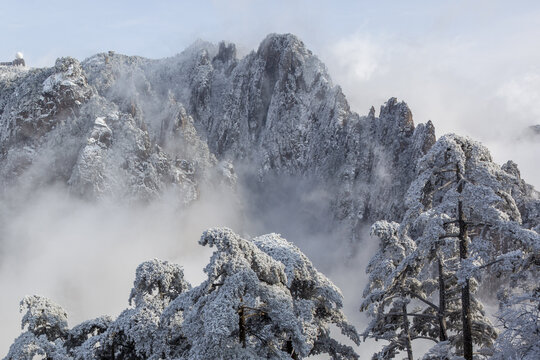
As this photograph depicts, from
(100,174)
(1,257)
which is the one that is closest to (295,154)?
(100,174)

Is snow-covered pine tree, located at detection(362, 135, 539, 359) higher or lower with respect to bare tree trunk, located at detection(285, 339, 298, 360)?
higher

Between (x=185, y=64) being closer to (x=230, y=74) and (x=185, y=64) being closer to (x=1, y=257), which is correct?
(x=230, y=74)

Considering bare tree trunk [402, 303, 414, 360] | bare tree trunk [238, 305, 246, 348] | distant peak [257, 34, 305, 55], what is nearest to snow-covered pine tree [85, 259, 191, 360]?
bare tree trunk [238, 305, 246, 348]

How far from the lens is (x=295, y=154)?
528 feet

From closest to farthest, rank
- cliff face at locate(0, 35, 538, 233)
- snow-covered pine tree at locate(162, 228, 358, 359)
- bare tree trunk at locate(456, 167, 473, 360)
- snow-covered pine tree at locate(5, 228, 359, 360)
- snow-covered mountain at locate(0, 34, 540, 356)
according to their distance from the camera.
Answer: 1. snow-covered pine tree at locate(162, 228, 358, 359)
2. snow-covered pine tree at locate(5, 228, 359, 360)
3. bare tree trunk at locate(456, 167, 473, 360)
4. cliff face at locate(0, 35, 538, 233)
5. snow-covered mountain at locate(0, 34, 540, 356)

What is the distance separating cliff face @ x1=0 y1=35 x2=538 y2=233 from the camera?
137 m

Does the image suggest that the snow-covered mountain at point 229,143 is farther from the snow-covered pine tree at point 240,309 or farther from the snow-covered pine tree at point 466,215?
the snow-covered pine tree at point 240,309

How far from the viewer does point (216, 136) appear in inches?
6929

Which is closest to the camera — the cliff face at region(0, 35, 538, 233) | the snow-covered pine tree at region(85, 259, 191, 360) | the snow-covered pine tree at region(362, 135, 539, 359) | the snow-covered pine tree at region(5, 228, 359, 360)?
the snow-covered pine tree at region(362, 135, 539, 359)

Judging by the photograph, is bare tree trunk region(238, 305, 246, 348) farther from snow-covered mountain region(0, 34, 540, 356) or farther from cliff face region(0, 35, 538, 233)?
cliff face region(0, 35, 538, 233)

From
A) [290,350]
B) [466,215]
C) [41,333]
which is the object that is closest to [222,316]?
[290,350]

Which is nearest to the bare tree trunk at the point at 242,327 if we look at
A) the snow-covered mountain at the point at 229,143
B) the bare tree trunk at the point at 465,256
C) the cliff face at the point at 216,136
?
the bare tree trunk at the point at 465,256

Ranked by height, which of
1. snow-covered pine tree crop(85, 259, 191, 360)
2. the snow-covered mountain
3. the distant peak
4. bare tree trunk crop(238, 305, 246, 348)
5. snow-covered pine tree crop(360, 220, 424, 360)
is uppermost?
the distant peak

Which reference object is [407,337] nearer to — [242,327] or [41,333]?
[242,327]
